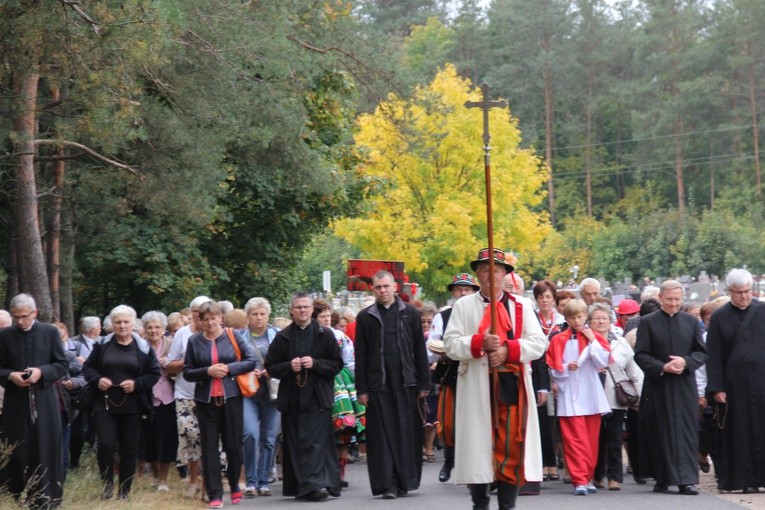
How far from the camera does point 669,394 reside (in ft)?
41.3

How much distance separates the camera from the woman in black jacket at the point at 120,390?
12195 mm

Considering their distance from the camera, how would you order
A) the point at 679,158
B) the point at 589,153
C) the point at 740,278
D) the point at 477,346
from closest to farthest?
the point at 477,346 → the point at 740,278 → the point at 679,158 → the point at 589,153

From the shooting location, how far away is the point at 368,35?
81.0 feet

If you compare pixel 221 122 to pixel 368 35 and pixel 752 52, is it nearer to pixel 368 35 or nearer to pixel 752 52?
pixel 368 35

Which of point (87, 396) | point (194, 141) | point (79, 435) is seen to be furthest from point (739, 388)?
point (194, 141)

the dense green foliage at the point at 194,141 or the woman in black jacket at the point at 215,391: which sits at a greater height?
the dense green foliage at the point at 194,141

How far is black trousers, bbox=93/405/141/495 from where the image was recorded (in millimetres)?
12219

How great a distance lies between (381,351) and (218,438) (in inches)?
69.9

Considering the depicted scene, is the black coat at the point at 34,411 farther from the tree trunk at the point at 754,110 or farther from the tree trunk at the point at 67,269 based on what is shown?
the tree trunk at the point at 754,110

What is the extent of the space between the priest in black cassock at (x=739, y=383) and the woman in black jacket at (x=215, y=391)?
14.7 feet

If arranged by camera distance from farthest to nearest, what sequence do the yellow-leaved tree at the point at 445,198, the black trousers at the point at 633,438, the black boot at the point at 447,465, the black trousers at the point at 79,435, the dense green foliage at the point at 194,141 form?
the yellow-leaved tree at the point at 445,198, the black trousers at the point at 79,435, the black boot at the point at 447,465, the dense green foliage at the point at 194,141, the black trousers at the point at 633,438

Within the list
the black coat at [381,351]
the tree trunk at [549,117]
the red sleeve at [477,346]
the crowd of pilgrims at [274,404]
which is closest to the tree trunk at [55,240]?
the crowd of pilgrims at [274,404]

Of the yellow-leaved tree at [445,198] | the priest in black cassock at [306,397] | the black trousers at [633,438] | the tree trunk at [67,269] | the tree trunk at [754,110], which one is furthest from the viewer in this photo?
the tree trunk at [754,110]

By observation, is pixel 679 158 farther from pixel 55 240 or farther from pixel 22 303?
pixel 22 303
